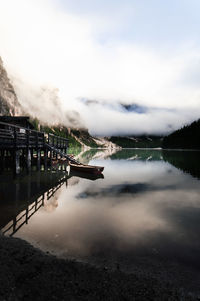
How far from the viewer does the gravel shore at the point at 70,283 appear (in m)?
3.97

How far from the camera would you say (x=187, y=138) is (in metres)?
138

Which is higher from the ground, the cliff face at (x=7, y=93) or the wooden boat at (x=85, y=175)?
the cliff face at (x=7, y=93)

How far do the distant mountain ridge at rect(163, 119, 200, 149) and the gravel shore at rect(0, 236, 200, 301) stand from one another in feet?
441

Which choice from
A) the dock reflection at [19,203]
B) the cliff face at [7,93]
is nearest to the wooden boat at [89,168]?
the dock reflection at [19,203]

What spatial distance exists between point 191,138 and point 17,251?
144 meters

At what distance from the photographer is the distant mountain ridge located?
411 feet

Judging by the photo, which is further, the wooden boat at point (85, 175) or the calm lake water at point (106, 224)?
the wooden boat at point (85, 175)

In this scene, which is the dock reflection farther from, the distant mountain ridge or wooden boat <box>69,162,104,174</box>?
the distant mountain ridge

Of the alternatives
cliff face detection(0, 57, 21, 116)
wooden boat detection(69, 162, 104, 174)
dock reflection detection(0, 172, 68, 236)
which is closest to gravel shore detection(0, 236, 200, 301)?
dock reflection detection(0, 172, 68, 236)

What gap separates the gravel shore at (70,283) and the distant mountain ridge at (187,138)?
5290 inches

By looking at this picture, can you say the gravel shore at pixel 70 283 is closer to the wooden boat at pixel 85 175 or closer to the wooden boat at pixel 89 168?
the wooden boat at pixel 85 175

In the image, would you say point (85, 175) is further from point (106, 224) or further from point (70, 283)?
point (70, 283)

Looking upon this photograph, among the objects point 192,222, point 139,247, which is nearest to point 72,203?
point 139,247

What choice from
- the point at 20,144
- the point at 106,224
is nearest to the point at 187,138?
the point at 20,144
